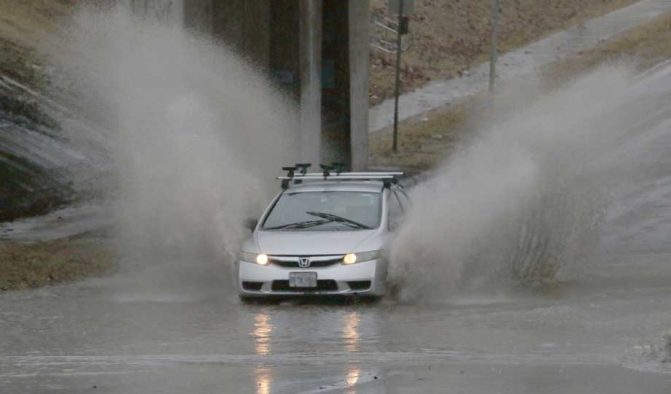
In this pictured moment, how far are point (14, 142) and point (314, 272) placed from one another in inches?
560

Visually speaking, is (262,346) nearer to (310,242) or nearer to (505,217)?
(310,242)

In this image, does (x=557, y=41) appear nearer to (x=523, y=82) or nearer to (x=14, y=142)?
(x=523, y=82)

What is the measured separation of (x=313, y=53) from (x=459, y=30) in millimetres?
26850

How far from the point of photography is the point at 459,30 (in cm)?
5922

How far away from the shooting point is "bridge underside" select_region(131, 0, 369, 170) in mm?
31863

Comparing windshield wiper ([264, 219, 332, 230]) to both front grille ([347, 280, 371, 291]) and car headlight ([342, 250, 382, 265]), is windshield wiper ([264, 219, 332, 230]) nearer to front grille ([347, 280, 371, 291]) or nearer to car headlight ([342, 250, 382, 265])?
car headlight ([342, 250, 382, 265])

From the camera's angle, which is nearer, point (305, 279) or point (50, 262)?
point (305, 279)

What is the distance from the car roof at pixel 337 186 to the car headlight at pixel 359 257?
1.63 m

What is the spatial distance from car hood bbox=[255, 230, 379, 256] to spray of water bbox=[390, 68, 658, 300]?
593mm

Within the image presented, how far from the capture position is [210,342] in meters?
15.0

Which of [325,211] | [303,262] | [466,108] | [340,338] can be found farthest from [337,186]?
[466,108]

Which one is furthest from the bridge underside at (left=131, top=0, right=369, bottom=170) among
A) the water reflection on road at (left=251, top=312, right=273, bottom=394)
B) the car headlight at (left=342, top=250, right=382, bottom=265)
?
the water reflection on road at (left=251, top=312, right=273, bottom=394)

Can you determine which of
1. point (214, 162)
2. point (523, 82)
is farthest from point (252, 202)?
point (523, 82)

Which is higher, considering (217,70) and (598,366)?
(217,70)
